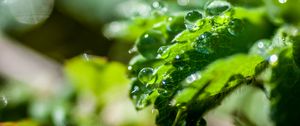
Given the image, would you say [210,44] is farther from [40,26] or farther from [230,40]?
[40,26]

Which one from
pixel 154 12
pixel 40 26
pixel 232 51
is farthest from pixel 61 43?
pixel 232 51

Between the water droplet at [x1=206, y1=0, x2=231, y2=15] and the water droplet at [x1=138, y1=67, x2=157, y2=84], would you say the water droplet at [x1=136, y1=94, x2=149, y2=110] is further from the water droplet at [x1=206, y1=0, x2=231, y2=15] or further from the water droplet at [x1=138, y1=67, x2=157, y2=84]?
the water droplet at [x1=206, y1=0, x2=231, y2=15]

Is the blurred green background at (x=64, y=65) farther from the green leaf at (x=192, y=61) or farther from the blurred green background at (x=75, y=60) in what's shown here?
the green leaf at (x=192, y=61)

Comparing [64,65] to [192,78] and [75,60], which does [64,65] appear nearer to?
[75,60]

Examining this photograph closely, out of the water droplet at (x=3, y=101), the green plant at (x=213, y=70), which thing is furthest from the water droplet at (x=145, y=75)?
Result: the water droplet at (x=3, y=101)

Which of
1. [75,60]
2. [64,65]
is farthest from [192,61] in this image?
[64,65]
